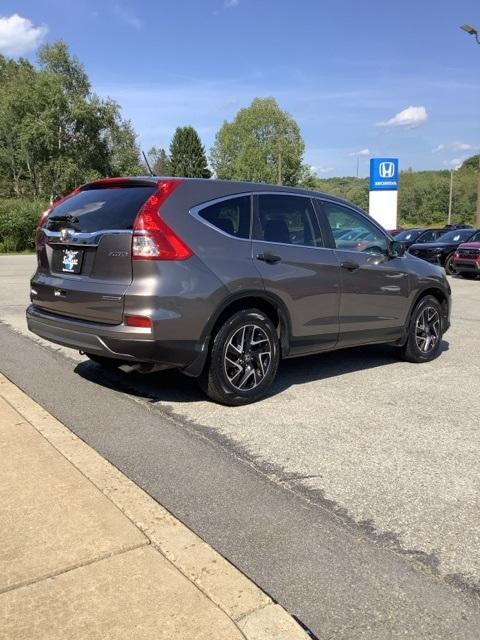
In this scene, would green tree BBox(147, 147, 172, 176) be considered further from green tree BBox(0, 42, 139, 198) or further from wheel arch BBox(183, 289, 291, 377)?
wheel arch BBox(183, 289, 291, 377)

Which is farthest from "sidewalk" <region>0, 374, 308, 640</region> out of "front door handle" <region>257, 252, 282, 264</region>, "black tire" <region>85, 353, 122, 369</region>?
"front door handle" <region>257, 252, 282, 264</region>

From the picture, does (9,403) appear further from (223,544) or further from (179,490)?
(223,544)

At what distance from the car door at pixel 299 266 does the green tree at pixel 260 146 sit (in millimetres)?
83526

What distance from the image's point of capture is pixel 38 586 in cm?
245

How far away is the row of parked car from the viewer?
17.2m

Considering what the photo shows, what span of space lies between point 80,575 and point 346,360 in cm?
464

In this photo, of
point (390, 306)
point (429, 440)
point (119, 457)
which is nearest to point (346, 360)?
point (390, 306)

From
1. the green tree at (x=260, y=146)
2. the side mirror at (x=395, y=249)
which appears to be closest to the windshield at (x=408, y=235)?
the side mirror at (x=395, y=249)

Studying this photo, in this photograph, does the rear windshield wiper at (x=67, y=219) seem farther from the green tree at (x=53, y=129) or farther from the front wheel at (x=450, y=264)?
the green tree at (x=53, y=129)

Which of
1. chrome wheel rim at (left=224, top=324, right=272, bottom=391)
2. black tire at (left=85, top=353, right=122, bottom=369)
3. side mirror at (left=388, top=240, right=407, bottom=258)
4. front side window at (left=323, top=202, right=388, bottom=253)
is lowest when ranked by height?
black tire at (left=85, top=353, right=122, bottom=369)

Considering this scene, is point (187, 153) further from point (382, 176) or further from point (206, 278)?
point (206, 278)

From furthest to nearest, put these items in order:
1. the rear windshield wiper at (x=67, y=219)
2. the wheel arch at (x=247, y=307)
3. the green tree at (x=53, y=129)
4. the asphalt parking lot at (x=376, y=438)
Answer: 1. the green tree at (x=53, y=129)
2. the rear windshield wiper at (x=67, y=219)
3. the wheel arch at (x=247, y=307)
4. the asphalt parking lot at (x=376, y=438)

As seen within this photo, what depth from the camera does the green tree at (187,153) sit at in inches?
3403

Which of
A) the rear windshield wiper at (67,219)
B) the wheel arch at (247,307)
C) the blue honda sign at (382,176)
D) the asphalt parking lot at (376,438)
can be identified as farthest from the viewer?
the blue honda sign at (382,176)
